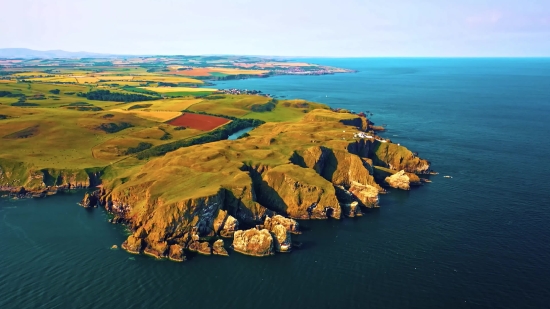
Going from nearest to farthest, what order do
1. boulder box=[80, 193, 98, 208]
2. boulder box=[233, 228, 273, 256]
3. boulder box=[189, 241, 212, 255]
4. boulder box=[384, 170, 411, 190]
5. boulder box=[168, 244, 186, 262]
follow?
boulder box=[168, 244, 186, 262] → boulder box=[233, 228, 273, 256] → boulder box=[189, 241, 212, 255] → boulder box=[80, 193, 98, 208] → boulder box=[384, 170, 411, 190]

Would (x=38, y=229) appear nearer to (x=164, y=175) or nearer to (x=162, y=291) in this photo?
(x=164, y=175)

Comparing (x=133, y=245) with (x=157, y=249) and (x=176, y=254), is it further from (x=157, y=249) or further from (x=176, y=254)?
(x=176, y=254)

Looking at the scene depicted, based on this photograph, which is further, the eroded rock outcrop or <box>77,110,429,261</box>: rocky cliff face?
the eroded rock outcrop

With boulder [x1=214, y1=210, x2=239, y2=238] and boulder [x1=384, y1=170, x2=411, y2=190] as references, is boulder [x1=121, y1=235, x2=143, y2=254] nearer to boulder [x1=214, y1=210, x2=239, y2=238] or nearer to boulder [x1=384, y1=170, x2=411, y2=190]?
boulder [x1=214, y1=210, x2=239, y2=238]

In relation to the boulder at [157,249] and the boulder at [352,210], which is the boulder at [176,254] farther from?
the boulder at [352,210]

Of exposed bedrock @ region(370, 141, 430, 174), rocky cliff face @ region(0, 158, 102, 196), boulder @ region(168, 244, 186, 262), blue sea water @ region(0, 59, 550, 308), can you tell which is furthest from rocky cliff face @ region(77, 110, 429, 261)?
rocky cliff face @ region(0, 158, 102, 196)

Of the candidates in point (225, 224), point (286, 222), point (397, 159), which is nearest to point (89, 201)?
point (225, 224)

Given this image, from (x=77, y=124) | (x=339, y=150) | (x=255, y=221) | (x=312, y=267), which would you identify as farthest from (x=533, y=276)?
(x=77, y=124)
